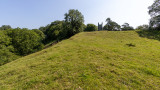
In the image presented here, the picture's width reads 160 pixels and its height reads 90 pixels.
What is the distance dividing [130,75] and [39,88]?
238 inches

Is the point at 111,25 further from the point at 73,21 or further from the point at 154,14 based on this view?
the point at 73,21

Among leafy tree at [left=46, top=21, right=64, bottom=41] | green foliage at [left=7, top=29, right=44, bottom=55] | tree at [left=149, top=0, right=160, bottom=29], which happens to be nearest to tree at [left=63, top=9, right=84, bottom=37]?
leafy tree at [left=46, top=21, right=64, bottom=41]

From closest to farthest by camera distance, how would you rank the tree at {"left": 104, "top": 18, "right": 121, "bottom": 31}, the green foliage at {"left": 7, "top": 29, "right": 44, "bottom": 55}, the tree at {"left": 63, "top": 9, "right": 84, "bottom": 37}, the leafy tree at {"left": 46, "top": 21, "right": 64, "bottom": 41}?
1. the green foliage at {"left": 7, "top": 29, "right": 44, "bottom": 55}
2. the tree at {"left": 63, "top": 9, "right": 84, "bottom": 37}
3. the leafy tree at {"left": 46, "top": 21, "right": 64, "bottom": 41}
4. the tree at {"left": 104, "top": 18, "right": 121, "bottom": 31}

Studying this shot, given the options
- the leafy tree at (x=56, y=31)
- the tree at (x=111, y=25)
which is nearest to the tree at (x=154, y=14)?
the tree at (x=111, y=25)

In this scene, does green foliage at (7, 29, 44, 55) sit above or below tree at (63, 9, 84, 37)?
below

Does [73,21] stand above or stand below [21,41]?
above

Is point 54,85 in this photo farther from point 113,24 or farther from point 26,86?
point 113,24

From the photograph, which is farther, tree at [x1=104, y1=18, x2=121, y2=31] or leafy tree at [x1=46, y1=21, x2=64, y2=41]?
tree at [x1=104, y1=18, x2=121, y2=31]

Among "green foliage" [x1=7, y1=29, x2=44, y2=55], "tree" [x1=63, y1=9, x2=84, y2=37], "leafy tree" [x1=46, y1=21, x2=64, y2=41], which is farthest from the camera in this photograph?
"leafy tree" [x1=46, y1=21, x2=64, y2=41]

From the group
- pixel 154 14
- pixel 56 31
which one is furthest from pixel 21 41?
pixel 154 14

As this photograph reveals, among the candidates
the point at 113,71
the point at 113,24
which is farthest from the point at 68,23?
the point at 113,24

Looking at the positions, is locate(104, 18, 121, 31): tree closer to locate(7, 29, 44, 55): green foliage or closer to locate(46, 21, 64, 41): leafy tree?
locate(46, 21, 64, 41): leafy tree

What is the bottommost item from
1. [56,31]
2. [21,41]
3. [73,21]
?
[21,41]

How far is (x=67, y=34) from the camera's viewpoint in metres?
36.0
